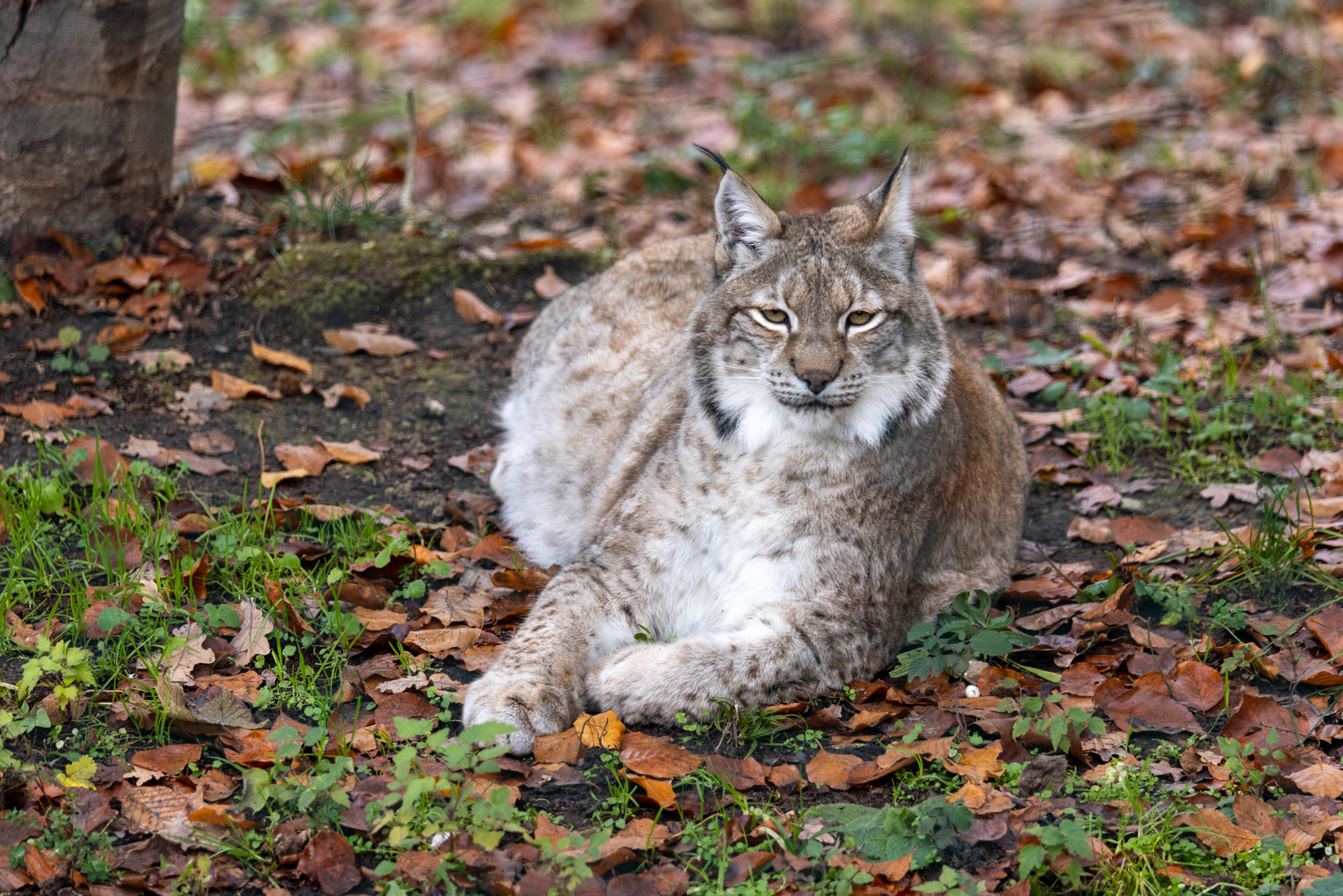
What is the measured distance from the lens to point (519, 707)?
3453 millimetres

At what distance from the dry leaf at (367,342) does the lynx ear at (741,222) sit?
2479mm

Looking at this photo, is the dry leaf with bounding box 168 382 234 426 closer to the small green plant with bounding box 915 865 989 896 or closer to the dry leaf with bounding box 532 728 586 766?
the dry leaf with bounding box 532 728 586 766

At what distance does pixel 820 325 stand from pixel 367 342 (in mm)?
2925

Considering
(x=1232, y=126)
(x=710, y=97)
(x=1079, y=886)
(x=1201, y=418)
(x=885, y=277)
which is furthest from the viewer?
(x=710, y=97)

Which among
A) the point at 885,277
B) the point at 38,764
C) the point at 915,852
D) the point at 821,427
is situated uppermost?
the point at 885,277

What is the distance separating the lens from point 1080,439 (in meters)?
5.30

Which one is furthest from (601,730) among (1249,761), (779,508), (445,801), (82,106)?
(82,106)

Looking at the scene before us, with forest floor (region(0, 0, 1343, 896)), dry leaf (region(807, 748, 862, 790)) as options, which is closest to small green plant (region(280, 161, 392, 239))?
forest floor (region(0, 0, 1343, 896))

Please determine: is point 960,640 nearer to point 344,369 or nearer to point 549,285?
point 344,369

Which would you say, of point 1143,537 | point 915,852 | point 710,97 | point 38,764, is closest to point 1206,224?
point 1143,537

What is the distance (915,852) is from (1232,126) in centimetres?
735

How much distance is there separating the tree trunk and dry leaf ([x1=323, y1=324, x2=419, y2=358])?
1.13m

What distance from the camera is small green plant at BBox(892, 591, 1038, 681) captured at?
3.66m

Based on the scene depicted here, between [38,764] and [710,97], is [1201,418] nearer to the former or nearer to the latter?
[38,764]
